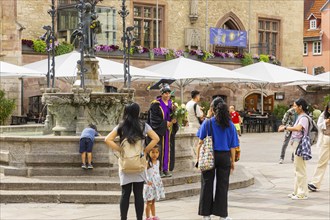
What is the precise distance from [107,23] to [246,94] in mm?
9736

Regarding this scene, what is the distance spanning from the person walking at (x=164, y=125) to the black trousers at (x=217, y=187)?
8.12 ft

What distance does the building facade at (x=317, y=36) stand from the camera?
54.8 meters

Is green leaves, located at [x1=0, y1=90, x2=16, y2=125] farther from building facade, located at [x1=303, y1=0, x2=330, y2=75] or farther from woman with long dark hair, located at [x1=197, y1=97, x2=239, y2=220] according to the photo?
building facade, located at [x1=303, y1=0, x2=330, y2=75]

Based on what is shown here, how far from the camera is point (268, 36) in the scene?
3938 centimetres

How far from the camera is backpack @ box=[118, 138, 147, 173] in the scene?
310 inches

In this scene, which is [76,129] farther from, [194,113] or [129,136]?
[129,136]

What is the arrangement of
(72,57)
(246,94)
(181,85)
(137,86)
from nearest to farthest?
(72,57)
(181,85)
(137,86)
(246,94)

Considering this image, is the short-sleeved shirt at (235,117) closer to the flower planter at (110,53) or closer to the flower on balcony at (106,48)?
the flower planter at (110,53)

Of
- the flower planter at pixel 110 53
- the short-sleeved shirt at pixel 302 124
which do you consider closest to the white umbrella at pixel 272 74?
the flower planter at pixel 110 53

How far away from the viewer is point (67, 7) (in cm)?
2791

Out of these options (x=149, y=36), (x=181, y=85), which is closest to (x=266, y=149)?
(x=181, y=85)

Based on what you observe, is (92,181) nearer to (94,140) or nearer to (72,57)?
(94,140)

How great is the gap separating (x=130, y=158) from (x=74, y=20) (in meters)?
21.4

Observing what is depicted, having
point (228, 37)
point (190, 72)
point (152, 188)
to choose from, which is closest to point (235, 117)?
point (190, 72)
